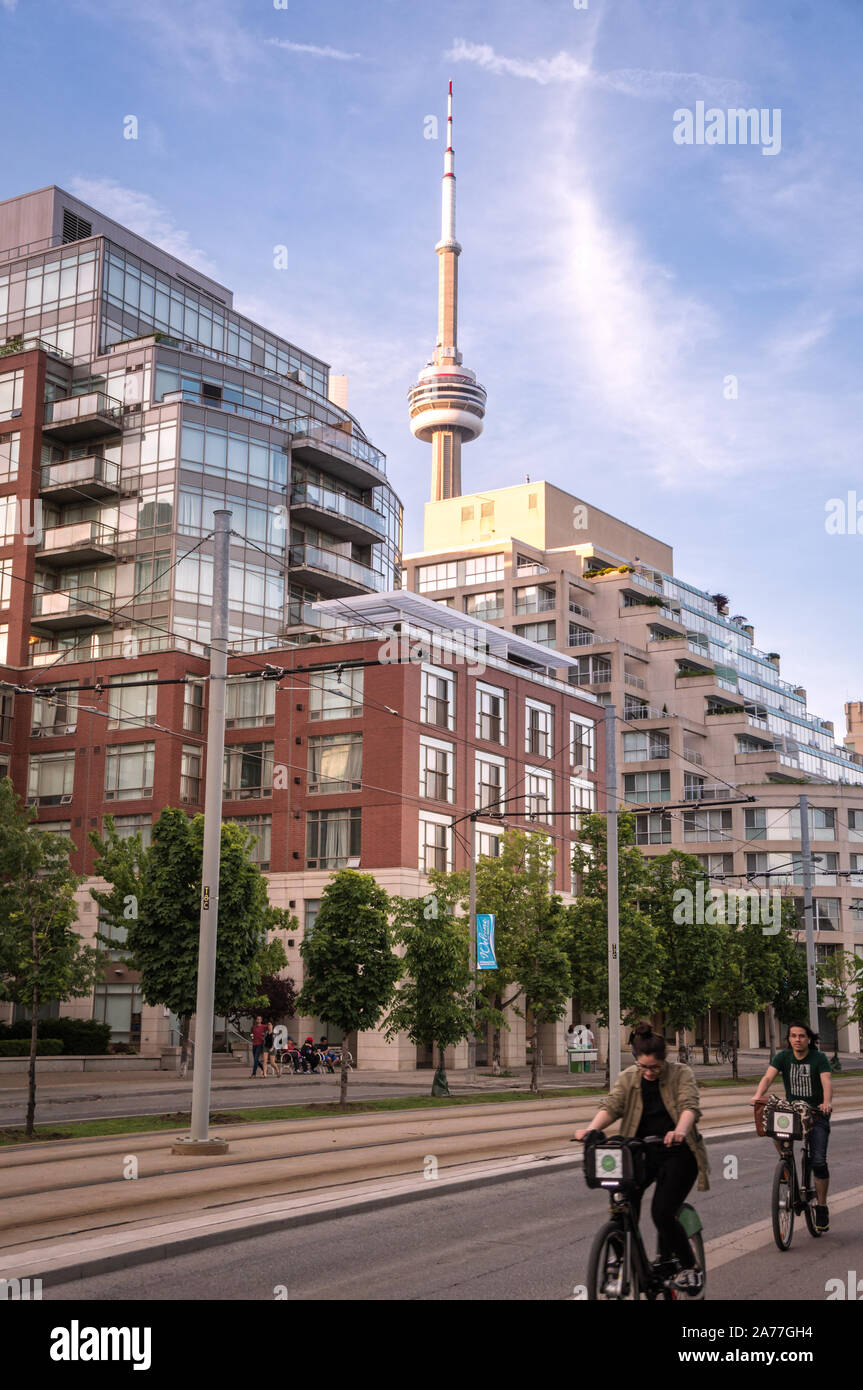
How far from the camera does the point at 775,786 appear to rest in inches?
3752

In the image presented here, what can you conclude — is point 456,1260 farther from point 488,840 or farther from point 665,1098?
point 488,840

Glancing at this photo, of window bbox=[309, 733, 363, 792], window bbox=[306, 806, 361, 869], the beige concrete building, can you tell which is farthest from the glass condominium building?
the beige concrete building

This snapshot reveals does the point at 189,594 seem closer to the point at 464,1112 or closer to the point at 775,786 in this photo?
the point at 464,1112

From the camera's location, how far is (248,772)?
61.8 meters

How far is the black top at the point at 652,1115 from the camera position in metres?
9.23

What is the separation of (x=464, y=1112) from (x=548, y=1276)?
20.0 meters

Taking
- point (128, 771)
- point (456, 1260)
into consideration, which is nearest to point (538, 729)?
point (128, 771)

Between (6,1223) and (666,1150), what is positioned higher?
(666,1150)

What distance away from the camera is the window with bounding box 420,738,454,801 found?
58.6 meters

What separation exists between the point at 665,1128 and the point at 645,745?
3706 inches

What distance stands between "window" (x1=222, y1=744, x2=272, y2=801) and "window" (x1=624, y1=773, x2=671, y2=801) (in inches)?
1749

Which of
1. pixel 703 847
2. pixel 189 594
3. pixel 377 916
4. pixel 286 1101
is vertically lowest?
pixel 286 1101
